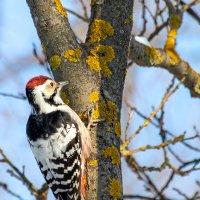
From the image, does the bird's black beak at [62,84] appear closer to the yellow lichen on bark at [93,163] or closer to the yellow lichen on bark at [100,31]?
the yellow lichen on bark at [100,31]

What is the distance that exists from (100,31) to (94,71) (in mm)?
265

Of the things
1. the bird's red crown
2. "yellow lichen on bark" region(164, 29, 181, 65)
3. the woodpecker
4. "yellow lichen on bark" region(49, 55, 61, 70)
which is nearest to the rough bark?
"yellow lichen on bark" region(49, 55, 61, 70)

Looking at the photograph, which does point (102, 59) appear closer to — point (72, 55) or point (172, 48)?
point (72, 55)

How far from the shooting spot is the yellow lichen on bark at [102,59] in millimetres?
3283

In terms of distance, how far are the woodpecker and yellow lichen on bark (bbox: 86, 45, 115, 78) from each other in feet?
0.67

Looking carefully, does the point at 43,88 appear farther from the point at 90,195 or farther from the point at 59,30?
the point at 90,195

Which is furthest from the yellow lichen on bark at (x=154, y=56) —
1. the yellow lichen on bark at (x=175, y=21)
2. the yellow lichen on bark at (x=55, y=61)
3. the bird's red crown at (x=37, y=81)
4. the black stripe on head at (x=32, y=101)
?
the yellow lichen on bark at (x=55, y=61)

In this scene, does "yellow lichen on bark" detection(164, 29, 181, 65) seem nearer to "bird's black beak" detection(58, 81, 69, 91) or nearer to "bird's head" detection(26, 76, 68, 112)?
"bird's head" detection(26, 76, 68, 112)

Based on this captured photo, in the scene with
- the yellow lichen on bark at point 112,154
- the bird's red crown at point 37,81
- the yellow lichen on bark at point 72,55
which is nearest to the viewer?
the yellow lichen on bark at point 112,154

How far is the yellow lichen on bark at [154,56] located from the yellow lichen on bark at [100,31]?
0.84 meters

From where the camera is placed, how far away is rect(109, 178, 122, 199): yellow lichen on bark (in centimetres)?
293

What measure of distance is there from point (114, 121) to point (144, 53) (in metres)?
1.09

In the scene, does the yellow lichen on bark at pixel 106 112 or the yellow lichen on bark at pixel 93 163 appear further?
the yellow lichen on bark at pixel 106 112

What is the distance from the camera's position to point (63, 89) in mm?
3346
